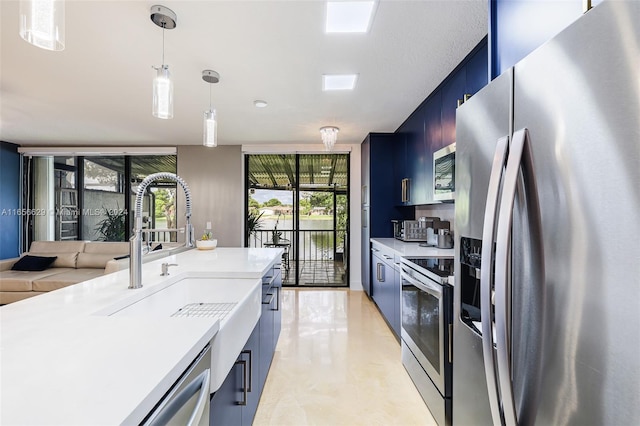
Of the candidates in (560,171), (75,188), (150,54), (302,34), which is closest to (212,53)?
(150,54)

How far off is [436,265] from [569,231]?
59.6 inches

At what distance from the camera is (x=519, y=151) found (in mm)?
689

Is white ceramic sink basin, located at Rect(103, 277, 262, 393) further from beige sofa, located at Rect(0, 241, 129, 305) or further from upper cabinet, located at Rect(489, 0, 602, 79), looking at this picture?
beige sofa, located at Rect(0, 241, 129, 305)

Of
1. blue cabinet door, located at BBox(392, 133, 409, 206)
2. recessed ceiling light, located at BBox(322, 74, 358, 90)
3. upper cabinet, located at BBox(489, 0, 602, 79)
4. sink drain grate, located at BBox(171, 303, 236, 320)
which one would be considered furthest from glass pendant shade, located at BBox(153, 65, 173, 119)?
blue cabinet door, located at BBox(392, 133, 409, 206)

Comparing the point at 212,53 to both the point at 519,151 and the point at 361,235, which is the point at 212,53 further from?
the point at 361,235

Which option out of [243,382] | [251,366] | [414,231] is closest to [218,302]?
[251,366]

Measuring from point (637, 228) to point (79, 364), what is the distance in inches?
45.1

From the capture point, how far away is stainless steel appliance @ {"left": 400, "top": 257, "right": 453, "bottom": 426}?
5.55ft

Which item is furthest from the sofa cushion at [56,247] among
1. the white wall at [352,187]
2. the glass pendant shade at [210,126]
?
the glass pendant shade at [210,126]

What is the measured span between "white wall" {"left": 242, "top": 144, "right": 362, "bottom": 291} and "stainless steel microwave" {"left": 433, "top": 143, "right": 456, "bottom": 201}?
2.25 meters

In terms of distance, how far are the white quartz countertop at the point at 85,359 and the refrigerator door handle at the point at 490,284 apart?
2.56 feet

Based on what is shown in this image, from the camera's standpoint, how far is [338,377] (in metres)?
2.29

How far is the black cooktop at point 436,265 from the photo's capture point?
180 centimetres

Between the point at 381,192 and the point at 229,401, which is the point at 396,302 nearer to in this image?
the point at 381,192
